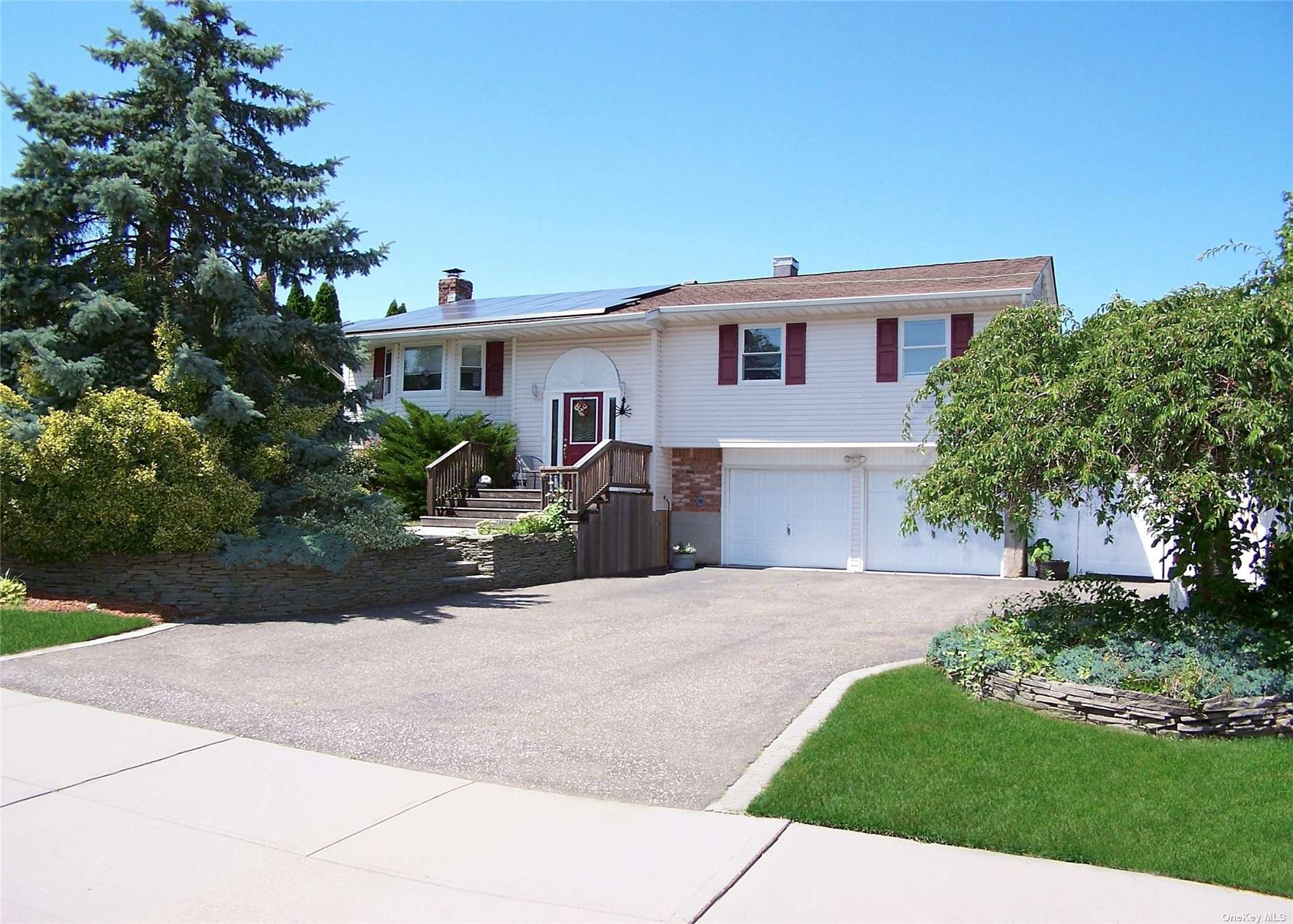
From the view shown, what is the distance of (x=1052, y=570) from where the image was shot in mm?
17828

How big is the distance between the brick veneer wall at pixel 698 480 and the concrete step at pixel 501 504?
350cm

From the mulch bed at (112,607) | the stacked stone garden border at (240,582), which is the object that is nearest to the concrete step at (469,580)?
the stacked stone garden border at (240,582)

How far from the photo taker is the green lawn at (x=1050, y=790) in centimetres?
496

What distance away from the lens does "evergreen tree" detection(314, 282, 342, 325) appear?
29750 millimetres

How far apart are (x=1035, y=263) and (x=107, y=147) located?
56.4 feet

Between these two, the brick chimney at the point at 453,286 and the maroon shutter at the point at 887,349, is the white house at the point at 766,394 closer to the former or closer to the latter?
the maroon shutter at the point at 887,349

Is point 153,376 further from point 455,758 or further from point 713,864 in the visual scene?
point 713,864

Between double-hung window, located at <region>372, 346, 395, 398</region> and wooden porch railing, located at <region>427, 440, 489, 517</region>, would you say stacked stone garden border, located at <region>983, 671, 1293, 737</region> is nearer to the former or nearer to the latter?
wooden porch railing, located at <region>427, 440, 489, 517</region>

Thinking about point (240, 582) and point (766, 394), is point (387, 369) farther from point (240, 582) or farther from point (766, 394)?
point (240, 582)

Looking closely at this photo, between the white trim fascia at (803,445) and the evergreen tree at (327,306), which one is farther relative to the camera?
the evergreen tree at (327,306)

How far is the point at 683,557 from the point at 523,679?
11039mm

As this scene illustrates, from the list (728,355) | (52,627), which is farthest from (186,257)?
(728,355)

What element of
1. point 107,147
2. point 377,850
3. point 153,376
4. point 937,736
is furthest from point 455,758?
point 107,147

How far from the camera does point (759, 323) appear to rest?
771 inches
